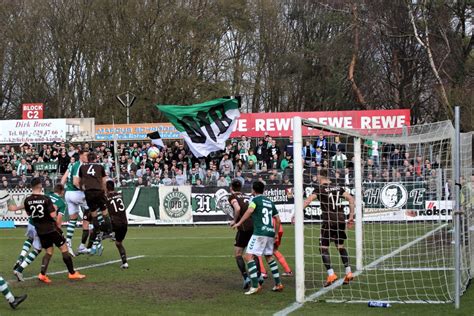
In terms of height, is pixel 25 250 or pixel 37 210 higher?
pixel 37 210

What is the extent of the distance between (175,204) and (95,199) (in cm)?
1274

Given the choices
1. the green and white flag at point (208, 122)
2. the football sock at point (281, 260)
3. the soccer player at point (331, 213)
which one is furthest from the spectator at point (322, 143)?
the soccer player at point (331, 213)

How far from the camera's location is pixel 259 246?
1159 centimetres

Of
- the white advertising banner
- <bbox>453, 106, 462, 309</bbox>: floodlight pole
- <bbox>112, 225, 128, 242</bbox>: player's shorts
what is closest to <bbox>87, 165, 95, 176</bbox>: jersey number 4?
<bbox>112, 225, 128, 242</bbox>: player's shorts

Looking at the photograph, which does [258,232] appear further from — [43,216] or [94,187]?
[94,187]

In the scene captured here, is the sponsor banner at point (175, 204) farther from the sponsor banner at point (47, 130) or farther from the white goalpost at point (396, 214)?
the sponsor banner at point (47, 130)

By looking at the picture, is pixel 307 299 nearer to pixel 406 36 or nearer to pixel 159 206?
pixel 159 206

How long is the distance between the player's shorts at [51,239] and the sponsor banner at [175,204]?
628 inches

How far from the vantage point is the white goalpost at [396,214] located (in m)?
11.0

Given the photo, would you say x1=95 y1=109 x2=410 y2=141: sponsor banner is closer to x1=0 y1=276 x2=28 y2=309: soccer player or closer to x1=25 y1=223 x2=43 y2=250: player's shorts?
x1=25 y1=223 x2=43 y2=250: player's shorts

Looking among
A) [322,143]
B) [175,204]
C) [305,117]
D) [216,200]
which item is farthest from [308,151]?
[305,117]

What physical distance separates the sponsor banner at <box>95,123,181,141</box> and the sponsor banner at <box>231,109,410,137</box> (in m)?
3.93

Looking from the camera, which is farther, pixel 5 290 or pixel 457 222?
pixel 457 222

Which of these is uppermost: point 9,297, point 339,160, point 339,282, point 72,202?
point 339,160
